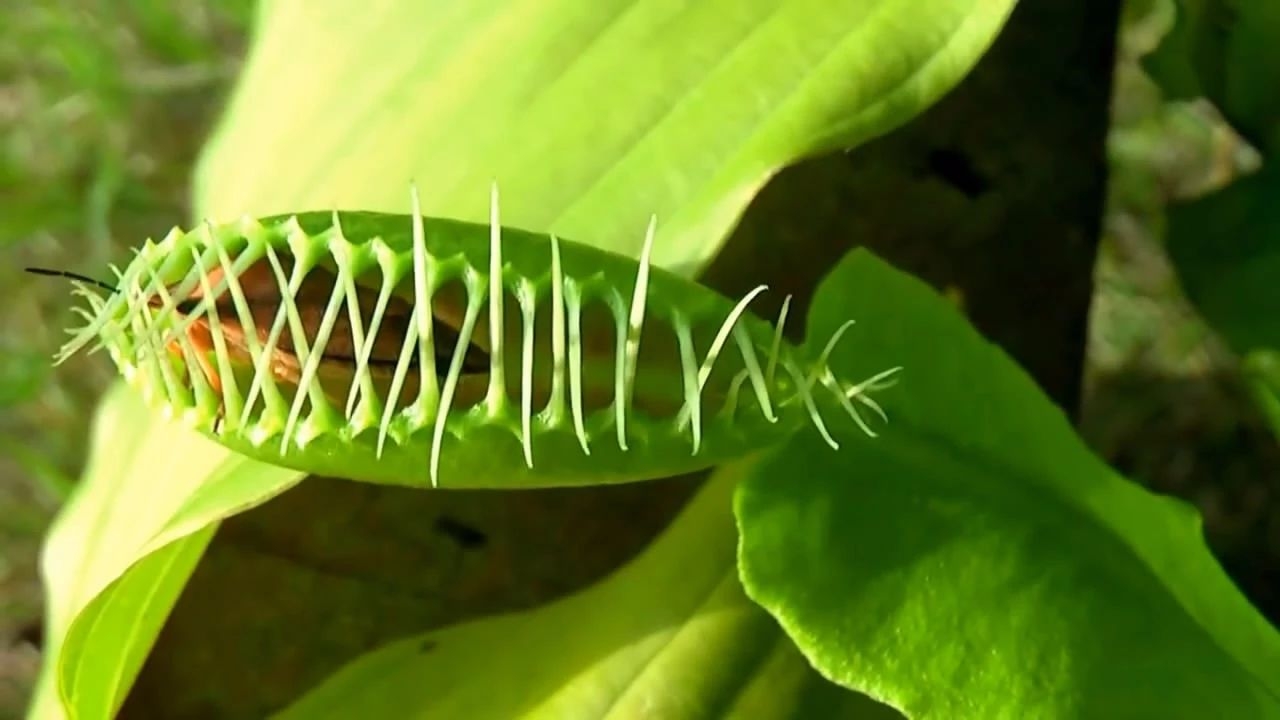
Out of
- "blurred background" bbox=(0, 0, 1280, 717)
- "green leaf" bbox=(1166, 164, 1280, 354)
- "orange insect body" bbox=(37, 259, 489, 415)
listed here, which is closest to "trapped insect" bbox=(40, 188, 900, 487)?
"orange insect body" bbox=(37, 259, 489, 415)

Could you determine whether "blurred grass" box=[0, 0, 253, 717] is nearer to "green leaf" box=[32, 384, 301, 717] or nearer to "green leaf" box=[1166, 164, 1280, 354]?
"green leaf" box=[32, 384, 301, 717]

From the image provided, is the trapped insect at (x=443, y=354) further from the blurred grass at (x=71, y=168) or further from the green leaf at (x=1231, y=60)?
the blurred grass at (x=71, y=168)

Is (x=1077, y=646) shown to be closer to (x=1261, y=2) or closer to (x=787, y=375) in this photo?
(x=787, y=375)

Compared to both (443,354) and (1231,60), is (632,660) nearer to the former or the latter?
(443,354)

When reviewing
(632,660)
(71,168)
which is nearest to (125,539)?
(632,660)

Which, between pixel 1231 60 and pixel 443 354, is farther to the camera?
pixel 1231 60
